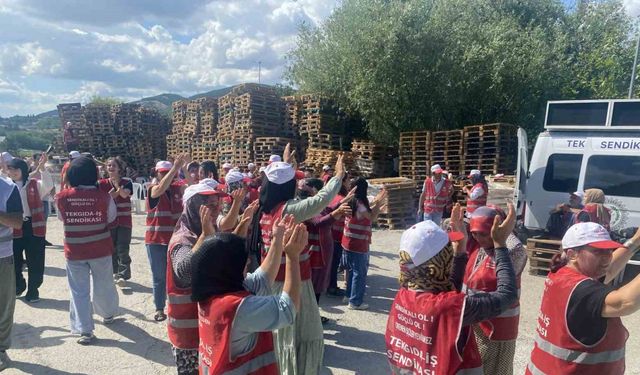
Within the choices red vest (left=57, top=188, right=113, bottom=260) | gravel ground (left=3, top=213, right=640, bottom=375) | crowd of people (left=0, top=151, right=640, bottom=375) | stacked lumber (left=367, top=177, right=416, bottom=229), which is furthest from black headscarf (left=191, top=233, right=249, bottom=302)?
stacked lumber (left=367, top=177, right=416, bottom=229)

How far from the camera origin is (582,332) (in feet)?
7.63

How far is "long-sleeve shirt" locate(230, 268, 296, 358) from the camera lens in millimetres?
2178

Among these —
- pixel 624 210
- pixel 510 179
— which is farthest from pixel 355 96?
pixel 624 210

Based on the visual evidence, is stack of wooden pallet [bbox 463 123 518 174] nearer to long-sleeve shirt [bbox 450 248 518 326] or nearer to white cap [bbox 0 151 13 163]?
long-sleeve shirt [bbox 450 248 518 326]

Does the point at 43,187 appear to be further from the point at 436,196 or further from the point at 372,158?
the point at 372,158

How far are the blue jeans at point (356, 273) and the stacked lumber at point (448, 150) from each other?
8014mm

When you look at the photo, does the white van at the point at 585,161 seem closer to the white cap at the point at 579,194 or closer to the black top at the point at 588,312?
the white cap at the point at 579,194

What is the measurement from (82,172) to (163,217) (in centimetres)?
110

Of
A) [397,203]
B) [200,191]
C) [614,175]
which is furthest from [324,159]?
[200,191]

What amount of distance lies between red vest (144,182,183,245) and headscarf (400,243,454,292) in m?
3.96

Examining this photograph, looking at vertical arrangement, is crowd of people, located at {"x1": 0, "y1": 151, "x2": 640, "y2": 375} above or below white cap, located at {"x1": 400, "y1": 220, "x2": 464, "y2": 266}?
below

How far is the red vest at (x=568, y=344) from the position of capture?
2.34m

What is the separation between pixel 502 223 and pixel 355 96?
13.4 metres

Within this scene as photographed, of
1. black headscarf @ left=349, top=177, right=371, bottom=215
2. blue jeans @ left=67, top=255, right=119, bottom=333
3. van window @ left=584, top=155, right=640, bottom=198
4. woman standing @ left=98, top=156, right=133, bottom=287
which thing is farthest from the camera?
van window @ left=584, top=155, right=640, bottom=198
